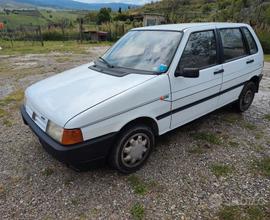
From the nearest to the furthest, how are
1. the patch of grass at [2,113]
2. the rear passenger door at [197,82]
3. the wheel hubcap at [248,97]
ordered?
1. the rear passenger door at [197,82]
2. the wheel hubcap at [248,97]
3. the patch of grass at [2,113]

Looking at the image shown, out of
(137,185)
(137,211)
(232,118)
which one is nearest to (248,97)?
(232,118)

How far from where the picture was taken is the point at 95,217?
2.35m

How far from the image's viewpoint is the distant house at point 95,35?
776 inches

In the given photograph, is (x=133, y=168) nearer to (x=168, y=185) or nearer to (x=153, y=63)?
(x=168, y=185)

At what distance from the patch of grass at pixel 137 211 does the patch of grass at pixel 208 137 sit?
1.68 m

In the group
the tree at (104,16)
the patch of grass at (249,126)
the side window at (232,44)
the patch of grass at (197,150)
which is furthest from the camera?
the tree at (104,16)

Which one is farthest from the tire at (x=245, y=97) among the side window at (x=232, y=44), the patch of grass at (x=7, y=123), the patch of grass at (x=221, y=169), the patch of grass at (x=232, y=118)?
the patch of grass at (x=7, y=123)

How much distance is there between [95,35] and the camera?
19.7 metres

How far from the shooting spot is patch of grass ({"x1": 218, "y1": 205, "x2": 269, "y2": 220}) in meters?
2.32

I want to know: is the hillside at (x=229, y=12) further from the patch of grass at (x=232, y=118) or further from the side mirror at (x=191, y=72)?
the side mirror at (x=191, y=72)

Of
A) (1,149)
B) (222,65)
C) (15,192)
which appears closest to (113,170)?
(15,192)

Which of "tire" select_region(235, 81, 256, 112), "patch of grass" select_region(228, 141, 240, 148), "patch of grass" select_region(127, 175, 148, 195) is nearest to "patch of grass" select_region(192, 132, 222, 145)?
"patch of grass" select_region(228, 141, 240, 148)

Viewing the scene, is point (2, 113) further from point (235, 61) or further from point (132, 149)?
point (235, 61)

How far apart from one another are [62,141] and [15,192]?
93 centimetres
